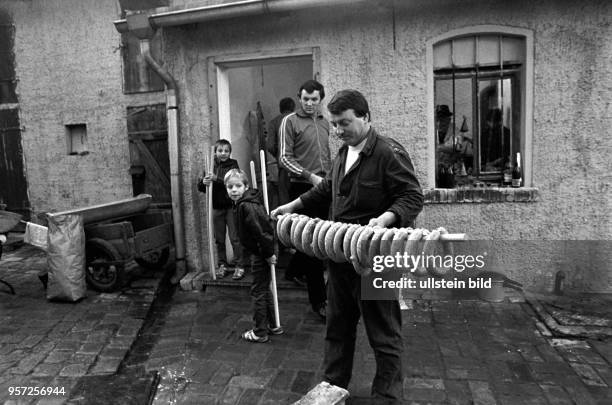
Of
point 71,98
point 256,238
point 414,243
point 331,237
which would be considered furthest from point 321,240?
point 71,98

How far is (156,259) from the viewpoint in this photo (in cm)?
689

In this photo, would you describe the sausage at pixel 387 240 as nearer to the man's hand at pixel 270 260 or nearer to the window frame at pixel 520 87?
the man's hand at pixel 270 260

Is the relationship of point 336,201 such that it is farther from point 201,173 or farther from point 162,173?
point 162,173

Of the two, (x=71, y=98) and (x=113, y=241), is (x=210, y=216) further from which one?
(x=71, y=98)

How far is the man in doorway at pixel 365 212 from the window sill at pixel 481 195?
273cm

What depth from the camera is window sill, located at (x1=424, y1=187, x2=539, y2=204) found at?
5.61 meters

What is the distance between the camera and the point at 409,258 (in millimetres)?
Answer: 2631

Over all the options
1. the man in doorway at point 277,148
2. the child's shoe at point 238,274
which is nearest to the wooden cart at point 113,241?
the child's shoe at point 238,274

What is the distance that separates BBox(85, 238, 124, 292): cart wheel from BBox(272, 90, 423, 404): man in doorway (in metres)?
3.56

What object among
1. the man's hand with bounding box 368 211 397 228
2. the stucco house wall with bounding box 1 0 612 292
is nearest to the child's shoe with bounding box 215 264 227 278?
the stucco house wall with bounding box 1 0 612 292

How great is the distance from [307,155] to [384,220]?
251 centimetres

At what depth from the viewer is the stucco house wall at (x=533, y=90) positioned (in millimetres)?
5406

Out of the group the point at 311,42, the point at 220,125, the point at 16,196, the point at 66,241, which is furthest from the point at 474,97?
the point at 16,196

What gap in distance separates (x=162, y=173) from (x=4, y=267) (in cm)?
275
